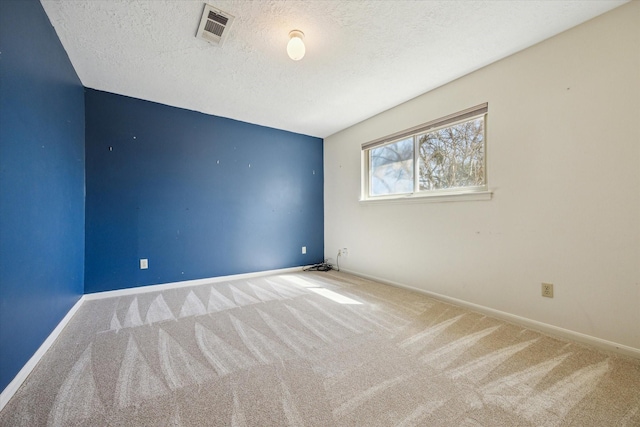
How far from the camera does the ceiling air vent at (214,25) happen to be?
1723 mm

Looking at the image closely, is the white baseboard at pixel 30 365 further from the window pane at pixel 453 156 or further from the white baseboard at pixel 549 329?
the window pane at pixel 453 156

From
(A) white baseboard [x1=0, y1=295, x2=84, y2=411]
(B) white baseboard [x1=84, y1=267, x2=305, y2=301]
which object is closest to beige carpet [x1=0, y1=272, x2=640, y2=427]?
(A) white baseboard [x1=0, y1=295, x2=84, y2=411]

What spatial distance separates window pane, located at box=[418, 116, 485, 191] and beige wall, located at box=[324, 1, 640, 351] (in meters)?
0.17

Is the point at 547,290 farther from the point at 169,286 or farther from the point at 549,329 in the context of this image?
the point at 169,286

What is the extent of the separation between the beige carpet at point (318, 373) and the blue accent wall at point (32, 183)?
0.30 m

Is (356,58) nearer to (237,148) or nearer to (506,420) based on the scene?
(237,148)

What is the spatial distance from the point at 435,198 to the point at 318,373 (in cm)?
210

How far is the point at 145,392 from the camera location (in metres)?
1.30

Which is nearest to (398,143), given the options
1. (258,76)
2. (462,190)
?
(462,190)

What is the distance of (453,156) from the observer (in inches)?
106

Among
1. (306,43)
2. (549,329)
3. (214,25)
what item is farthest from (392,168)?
(214,25)

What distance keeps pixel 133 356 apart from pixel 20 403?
19.1 inches

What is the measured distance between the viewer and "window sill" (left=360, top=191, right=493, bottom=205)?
2350 millimetres

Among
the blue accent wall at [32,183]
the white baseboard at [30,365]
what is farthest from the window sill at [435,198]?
the white baseboard at [30,365]
